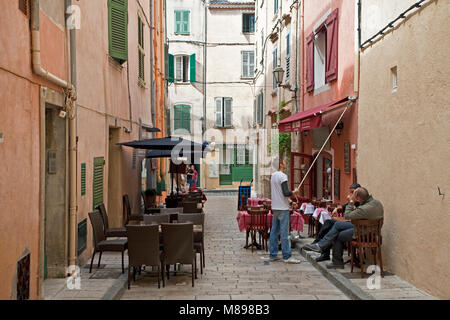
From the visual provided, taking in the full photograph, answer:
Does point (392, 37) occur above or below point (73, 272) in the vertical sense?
above

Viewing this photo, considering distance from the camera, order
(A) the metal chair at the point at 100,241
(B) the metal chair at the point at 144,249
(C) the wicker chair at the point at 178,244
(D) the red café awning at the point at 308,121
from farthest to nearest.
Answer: (D) the red café awning at the point at 308,121, (A) the metal chair at the point at 100,241, (C) the wicker chair at the point at 178,244, (B) the metal chair at the point at 144,249

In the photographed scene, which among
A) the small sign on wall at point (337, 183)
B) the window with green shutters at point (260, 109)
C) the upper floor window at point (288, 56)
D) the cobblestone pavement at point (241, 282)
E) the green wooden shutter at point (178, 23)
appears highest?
the green wooden shutter at point (178, 23)

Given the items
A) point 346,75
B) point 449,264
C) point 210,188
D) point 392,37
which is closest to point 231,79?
point 210,188

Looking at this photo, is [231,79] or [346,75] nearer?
[346,75]

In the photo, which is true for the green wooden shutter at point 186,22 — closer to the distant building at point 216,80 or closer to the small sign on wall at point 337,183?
the distant building at point 216,80

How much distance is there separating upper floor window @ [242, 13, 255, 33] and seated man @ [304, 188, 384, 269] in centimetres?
2653

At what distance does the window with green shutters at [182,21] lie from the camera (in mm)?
32844

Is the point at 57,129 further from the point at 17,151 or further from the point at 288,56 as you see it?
the point at 288,56

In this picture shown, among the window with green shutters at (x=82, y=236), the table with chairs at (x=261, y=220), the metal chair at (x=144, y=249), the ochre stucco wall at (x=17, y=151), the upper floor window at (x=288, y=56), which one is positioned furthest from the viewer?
the upper floor window at (x=288, y=56)

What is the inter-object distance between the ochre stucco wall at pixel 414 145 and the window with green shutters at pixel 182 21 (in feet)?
81.2

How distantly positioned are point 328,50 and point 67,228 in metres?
7.81

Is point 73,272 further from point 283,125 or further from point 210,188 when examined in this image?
point 210,188

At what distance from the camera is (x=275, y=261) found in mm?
9875

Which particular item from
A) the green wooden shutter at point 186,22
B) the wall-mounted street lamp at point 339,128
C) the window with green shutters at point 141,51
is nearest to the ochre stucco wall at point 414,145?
the wall-mounted street lamp at point 339,128
